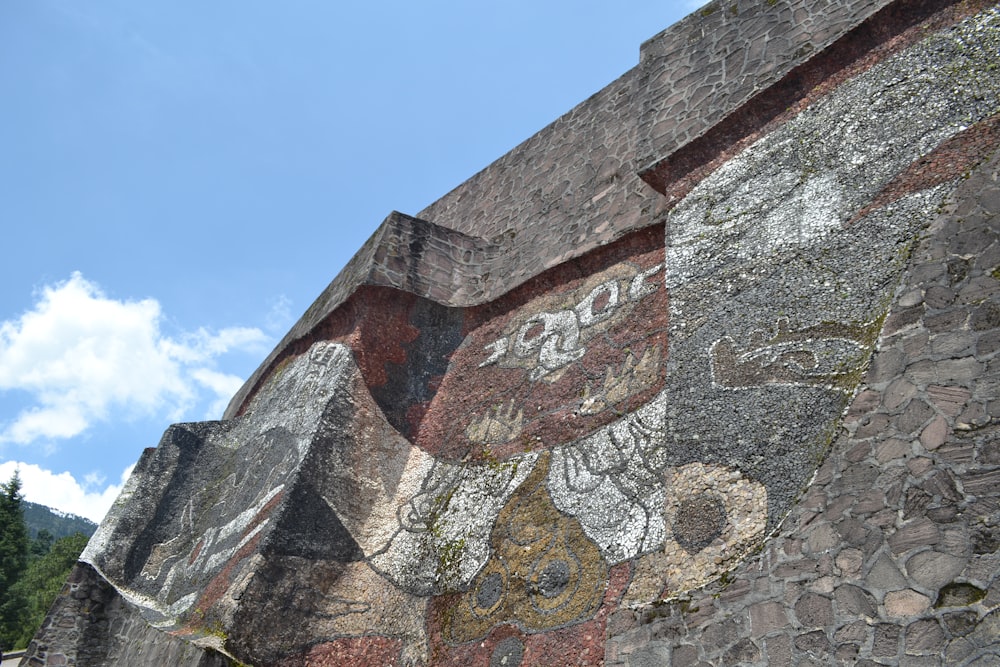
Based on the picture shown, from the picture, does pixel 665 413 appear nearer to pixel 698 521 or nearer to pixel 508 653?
pixel 698 521

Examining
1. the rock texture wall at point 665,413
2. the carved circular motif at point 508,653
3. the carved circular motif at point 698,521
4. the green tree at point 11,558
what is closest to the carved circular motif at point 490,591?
the rock texture wall at point 665,413

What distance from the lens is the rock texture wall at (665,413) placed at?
3.17 meters

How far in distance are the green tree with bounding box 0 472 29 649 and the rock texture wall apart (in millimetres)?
19161

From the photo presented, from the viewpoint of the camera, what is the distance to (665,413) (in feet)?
15.3

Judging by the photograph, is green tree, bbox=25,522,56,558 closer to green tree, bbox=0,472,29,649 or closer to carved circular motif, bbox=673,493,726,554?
green tree, bbox=0,472,29,649

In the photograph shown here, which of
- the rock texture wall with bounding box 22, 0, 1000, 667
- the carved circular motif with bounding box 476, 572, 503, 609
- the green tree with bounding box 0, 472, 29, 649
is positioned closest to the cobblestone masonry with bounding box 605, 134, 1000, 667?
the rock texture wall with bounding box 22, 0, 1000, 667

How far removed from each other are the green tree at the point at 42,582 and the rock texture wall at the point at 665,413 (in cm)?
1898

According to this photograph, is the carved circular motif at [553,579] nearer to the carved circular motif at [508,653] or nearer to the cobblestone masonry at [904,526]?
the carved circular motif at [508,653]

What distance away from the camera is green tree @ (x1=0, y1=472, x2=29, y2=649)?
23250 mm

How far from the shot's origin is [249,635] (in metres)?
4.96

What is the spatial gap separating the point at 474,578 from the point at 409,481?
1.29 m

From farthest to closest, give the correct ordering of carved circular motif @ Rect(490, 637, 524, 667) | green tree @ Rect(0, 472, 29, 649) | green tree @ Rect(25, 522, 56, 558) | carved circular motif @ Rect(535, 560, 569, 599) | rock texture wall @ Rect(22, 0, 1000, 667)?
green tree @ Rect(25, 522, 56, 558) < green tree @ Rect(0, 472, 29, 649) < carved circular motif @ Rect(535, 560, 569, 599) < carved circular motif @ Rect(490, 637, 524, 667) < rock texture wall @ Rect(22, 0, 1000, 667)

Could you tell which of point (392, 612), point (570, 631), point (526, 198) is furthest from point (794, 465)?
point (526, 198)

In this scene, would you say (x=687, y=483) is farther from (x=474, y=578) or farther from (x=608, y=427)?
(x=474, y=578)
